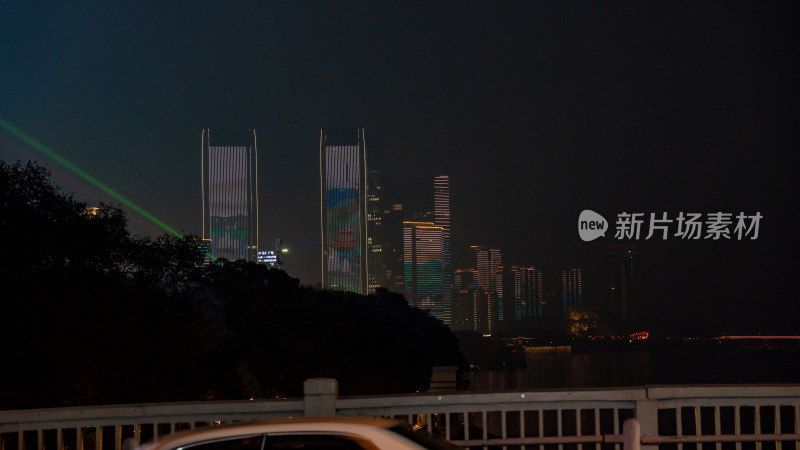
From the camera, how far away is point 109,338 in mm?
21219

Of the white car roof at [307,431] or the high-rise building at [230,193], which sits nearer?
the white car roof at [307,431]

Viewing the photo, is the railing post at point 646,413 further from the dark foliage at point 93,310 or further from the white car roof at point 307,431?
the dark foliage at point 93,310

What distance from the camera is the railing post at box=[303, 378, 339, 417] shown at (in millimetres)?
7152

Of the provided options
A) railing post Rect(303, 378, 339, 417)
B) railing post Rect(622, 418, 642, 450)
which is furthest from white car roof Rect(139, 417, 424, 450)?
railing post Rect(622, 418, 642, 450)

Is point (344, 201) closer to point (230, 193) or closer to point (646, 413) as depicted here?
point (230, 193)

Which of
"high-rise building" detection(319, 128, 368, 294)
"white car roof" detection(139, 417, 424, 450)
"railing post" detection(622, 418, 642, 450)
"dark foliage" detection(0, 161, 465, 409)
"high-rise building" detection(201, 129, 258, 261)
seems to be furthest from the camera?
"high-rise building" detection(319, 128, 368, 294)

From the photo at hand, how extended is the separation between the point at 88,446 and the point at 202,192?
114 metres

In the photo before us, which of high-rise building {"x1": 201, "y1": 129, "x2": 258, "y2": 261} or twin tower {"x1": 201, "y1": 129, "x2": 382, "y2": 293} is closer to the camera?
high-rise building {"x1": 201, "y1": 129, "x2": 258, "y2": 261}

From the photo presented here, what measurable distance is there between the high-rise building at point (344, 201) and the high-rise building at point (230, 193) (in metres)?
35.2
